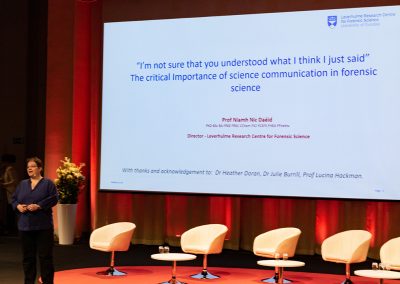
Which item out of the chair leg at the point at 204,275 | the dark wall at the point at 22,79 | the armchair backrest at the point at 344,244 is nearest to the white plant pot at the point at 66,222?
the dark wall at the point at 22,79

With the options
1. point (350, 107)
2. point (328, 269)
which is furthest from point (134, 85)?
point (328, 269)

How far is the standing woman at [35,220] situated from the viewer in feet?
21.2

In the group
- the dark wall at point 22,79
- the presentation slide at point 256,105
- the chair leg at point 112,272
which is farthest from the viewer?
the dark wall at point 22,79

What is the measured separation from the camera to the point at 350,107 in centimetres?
902

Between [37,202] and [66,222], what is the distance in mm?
4412

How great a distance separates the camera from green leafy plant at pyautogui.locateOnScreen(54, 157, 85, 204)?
10672 mm

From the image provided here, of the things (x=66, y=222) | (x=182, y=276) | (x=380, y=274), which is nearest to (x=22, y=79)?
(x=66, y=222)

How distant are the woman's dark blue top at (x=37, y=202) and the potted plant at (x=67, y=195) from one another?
4054 millimetres

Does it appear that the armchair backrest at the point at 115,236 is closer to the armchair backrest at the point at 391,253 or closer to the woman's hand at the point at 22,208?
the woman's hand at the point at 22,208

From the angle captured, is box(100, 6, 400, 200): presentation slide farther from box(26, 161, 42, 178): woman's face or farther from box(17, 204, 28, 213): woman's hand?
box(17, 204, 28, 213): woman's hand

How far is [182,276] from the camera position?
8.17 meters

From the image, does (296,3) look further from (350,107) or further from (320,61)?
(350,107)

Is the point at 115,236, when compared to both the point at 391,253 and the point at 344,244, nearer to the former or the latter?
the point at 344,244

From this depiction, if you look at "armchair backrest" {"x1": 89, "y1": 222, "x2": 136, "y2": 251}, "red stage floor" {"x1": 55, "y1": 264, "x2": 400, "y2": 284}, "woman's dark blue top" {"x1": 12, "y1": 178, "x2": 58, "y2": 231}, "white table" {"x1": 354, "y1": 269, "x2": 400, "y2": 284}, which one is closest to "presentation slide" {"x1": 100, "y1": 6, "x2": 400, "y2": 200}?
"red stage floor" {"x1": 55, "y1": 264, "x2": 400, "y2": 284}
